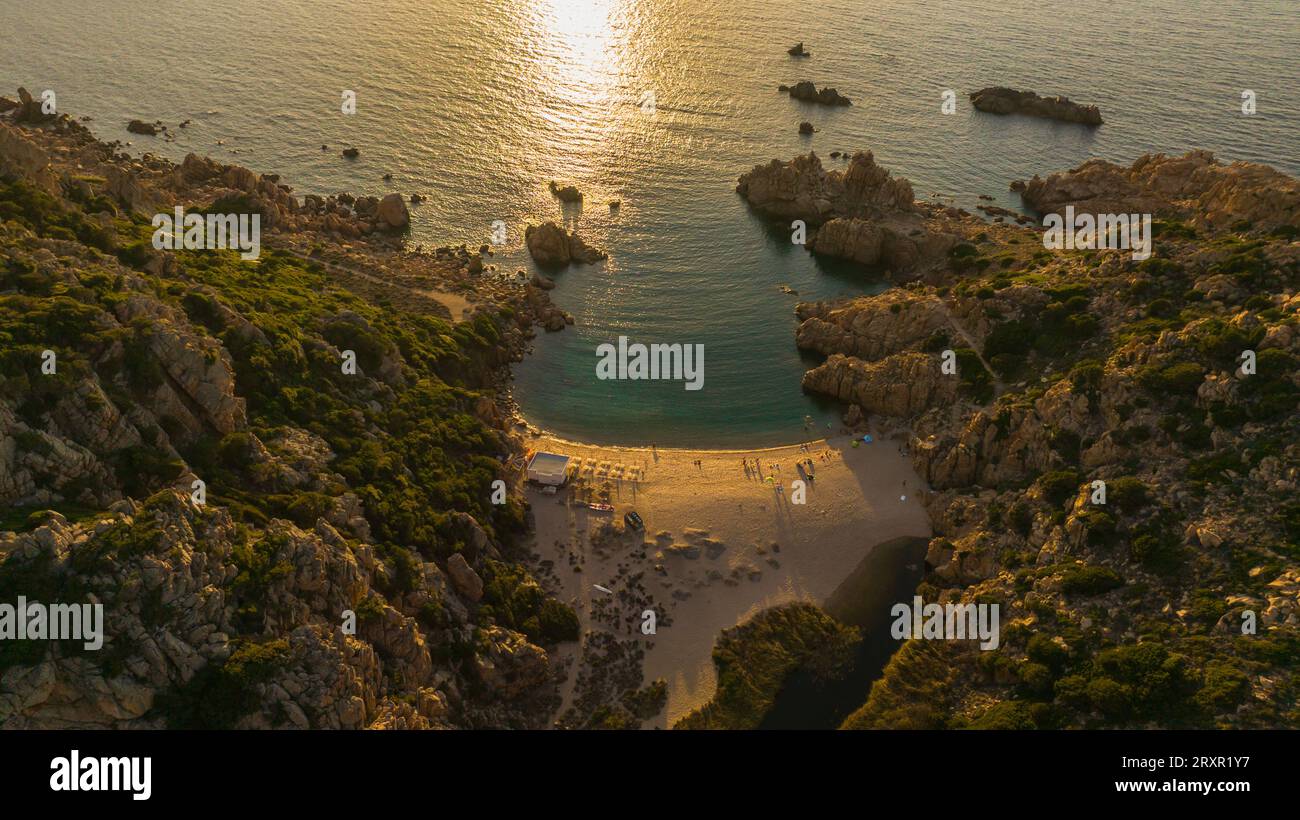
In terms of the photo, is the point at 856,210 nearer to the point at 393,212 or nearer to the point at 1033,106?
the point at 393,212

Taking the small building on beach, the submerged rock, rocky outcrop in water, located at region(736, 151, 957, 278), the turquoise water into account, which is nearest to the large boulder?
the turquoise water

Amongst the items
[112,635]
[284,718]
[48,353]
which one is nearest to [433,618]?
[284,718]

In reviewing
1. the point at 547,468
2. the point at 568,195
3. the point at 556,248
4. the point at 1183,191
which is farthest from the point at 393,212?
the point at 1183,191

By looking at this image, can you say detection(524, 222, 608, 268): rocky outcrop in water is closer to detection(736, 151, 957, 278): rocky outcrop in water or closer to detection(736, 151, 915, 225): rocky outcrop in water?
detection(736, 151, 915, 225): rocky outcrop in water

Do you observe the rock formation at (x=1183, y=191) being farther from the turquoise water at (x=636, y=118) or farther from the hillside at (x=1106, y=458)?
the turquoise water at (x=636, y=118)

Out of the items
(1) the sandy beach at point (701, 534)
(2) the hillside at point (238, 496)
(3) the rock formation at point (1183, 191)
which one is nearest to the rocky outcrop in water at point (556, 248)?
(2) the hillside at point (238, 496)

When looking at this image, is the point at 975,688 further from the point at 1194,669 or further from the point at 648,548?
the point at 648,548
